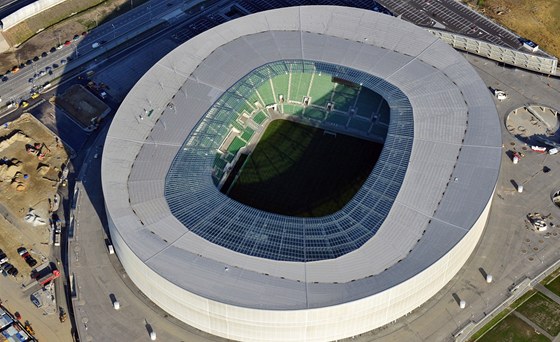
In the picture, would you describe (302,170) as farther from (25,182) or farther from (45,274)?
(25,182)

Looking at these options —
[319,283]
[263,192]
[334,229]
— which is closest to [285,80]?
[263,192]

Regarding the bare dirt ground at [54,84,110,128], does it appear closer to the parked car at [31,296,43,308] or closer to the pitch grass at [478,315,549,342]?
the parked car at [31,296,43,308]

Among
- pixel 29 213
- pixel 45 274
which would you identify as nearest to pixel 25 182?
pixel 29 213

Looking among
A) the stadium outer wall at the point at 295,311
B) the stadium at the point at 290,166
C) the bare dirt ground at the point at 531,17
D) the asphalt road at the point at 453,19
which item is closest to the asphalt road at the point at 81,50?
the stadium at the point at 290,166

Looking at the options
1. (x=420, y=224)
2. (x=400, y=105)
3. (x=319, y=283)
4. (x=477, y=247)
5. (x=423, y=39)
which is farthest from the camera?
(x=423, y=39)

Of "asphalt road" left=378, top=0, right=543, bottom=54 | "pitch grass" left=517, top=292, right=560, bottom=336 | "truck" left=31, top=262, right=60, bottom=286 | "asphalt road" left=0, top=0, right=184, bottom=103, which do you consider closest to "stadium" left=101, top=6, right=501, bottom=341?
"truck" left=31, top=262, right=60, bottom=286

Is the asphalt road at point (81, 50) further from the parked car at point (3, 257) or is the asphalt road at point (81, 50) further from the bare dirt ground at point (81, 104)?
the parked car at point (3, 257)

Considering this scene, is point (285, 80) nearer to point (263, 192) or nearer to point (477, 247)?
point (263, 192)
